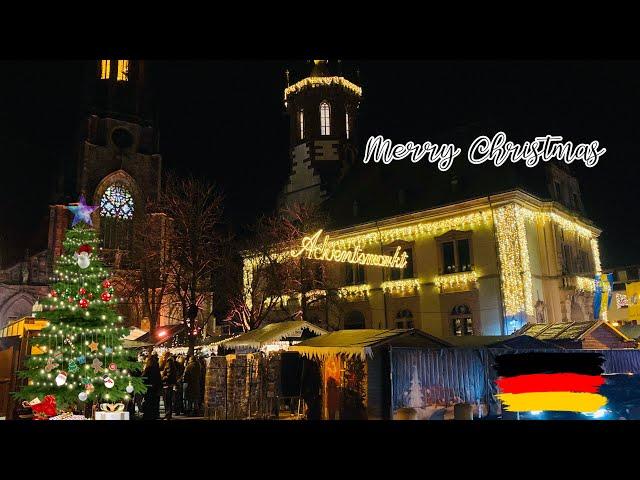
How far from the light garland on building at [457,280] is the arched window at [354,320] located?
18.2ft

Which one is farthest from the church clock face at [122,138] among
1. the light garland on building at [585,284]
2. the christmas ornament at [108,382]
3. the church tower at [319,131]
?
the christmas ornament at [108,382]

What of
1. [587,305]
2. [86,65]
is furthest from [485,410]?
[86,65]

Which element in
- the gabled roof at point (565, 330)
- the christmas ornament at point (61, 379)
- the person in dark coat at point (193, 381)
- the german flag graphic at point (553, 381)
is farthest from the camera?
the gabled roof at point (565, 330)

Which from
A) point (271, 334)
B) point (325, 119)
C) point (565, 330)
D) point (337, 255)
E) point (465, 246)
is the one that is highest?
point (325, 119)

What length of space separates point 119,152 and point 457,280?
4172 cm

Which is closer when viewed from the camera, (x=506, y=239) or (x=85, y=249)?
(x=85, y=249)

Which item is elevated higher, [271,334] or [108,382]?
[271,334]

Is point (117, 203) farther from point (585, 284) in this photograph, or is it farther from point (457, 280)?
point (585, 284)

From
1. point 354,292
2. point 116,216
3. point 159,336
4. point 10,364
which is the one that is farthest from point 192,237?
point 116,216

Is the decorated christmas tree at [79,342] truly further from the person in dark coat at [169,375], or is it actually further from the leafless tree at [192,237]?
the leafless tree at [192,237]

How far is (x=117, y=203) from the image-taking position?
183 ft

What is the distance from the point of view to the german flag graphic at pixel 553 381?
21.6ft
